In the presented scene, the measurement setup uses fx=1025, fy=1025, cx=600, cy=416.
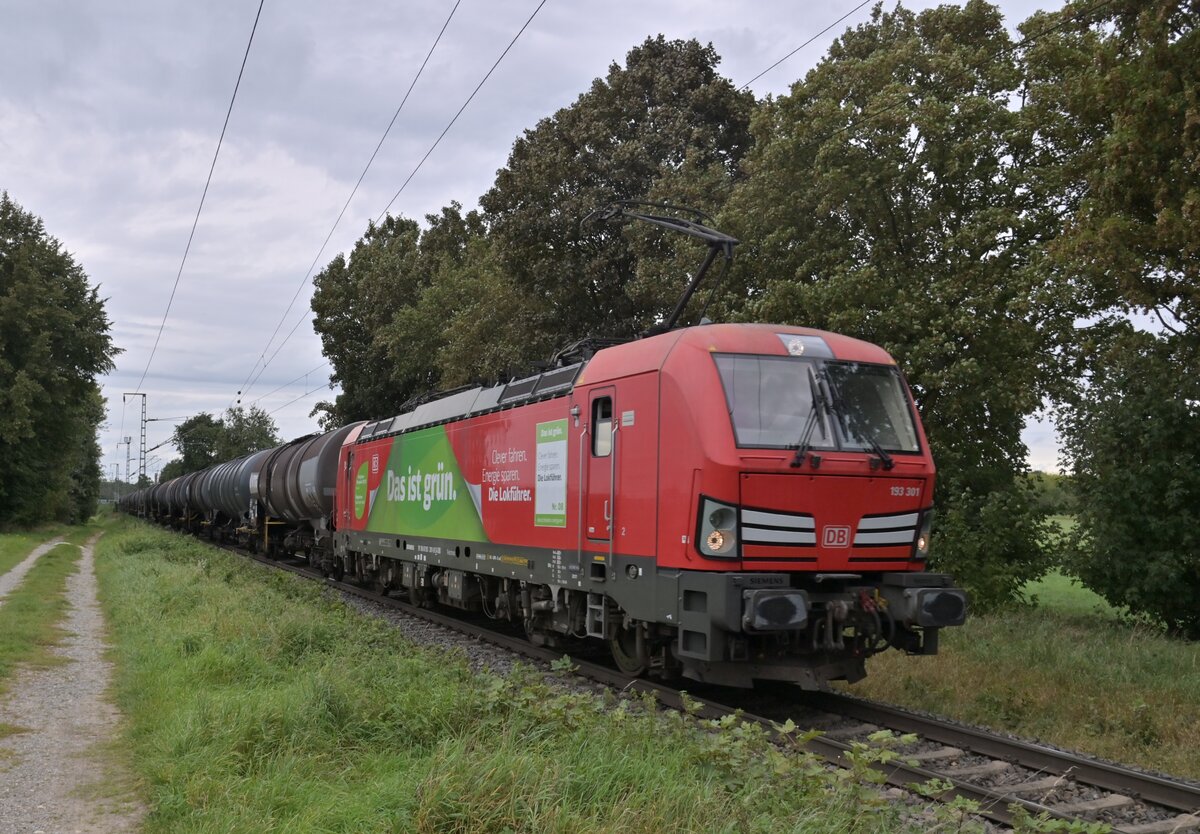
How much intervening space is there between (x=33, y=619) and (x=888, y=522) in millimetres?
12202

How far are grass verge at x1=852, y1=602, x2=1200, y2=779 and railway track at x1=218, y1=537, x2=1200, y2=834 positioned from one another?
0.56m

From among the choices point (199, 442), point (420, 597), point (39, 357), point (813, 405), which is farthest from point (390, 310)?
point (199, 442)

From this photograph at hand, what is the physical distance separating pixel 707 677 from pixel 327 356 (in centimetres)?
4189

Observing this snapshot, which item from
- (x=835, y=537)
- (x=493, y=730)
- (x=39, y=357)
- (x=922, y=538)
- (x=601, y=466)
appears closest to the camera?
(x=493, y=730)

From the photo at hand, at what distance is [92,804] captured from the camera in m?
6.11

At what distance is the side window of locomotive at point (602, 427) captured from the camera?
975 centimetres

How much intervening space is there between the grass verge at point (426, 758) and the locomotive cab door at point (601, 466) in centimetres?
185

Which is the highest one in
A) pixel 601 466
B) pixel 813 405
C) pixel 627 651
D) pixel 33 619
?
pixel 813 405

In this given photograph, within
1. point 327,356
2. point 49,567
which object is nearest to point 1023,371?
point 49,567

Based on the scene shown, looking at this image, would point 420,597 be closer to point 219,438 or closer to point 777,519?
point 777,519

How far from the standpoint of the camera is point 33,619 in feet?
48.0

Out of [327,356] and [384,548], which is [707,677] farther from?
[327,356]

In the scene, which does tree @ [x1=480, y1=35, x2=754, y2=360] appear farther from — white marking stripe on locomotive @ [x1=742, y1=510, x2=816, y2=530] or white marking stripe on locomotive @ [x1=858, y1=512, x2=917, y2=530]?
white marking stripe on locomotive @ [x1=742, y1=510, x2=816, y2=530]

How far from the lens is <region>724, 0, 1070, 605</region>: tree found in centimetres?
1599
